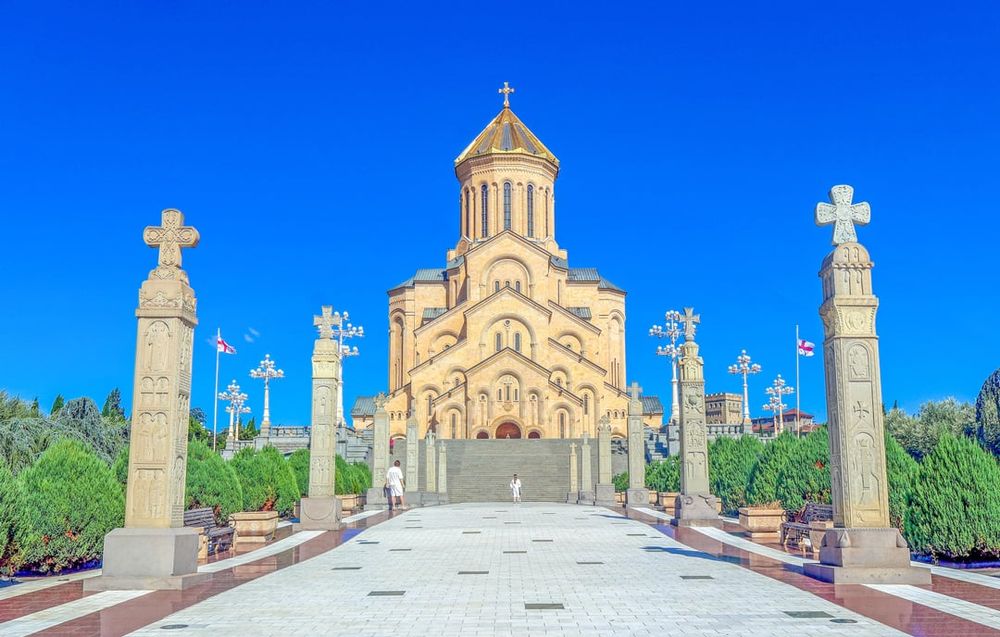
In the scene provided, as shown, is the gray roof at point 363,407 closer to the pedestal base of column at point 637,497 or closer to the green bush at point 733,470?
the pedestal base of column at point 637,497

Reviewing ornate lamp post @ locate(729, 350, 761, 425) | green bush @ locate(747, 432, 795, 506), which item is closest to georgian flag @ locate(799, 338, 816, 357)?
ornate lamp post @ locate(729, 350, 761, 425)

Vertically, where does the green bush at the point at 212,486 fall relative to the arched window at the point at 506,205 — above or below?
below

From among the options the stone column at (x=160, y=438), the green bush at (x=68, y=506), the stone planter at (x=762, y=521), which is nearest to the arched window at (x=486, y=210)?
the stone planter at (x=762, y=521)

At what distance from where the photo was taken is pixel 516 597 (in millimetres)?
8109

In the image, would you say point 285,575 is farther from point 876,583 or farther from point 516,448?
point 516,448

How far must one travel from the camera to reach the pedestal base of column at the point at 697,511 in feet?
54.0

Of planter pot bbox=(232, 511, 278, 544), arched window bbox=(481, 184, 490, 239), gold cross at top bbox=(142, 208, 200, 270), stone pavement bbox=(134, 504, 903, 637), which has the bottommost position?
stone pavement bbox=(134, 504, 903, 637)

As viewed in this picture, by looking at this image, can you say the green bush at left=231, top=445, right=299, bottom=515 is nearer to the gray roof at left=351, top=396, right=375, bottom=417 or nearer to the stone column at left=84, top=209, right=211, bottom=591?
the stone column at left=84, top=209, right=211, bottom=591

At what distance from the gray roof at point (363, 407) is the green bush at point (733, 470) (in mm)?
43364

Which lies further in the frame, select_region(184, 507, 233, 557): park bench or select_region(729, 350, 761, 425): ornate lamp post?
select_region(729, 350, 761, 425): ornate lamp post

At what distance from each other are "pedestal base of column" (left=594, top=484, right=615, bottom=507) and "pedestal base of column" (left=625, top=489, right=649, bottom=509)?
1777mm

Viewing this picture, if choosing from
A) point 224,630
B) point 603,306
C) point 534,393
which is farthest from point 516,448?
point 224,630

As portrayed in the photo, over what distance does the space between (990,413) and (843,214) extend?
24.9m

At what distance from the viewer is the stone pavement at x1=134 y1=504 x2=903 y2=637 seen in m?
6.68
